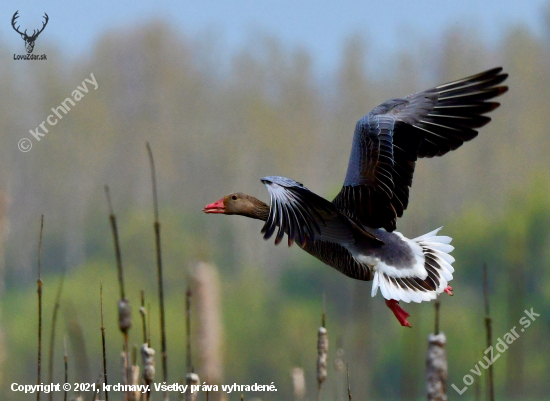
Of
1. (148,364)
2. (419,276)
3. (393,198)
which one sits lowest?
(148,364)

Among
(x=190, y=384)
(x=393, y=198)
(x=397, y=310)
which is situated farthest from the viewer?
(x=397, y=310)

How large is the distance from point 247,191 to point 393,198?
2957 cm

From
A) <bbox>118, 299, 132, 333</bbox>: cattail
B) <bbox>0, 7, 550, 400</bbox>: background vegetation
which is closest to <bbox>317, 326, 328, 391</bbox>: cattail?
<bbox>118, 299, 132, 333</bbox>: cattail

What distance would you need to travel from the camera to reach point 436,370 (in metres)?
3.75

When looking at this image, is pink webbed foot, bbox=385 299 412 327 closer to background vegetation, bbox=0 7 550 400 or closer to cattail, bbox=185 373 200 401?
cattail, bbox=185 373 200 401

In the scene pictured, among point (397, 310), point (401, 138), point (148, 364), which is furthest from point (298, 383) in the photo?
point (401, 138)

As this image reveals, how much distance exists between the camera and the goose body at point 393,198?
16.0 ft

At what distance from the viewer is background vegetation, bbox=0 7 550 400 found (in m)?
28.8

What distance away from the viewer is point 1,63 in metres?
40.4

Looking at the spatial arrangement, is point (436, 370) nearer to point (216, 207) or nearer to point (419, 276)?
point (419, 276)

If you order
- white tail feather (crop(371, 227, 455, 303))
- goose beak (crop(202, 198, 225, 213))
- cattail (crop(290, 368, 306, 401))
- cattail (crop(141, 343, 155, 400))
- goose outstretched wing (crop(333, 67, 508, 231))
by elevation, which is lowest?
cattail (crop(290, 368, 306, 401))

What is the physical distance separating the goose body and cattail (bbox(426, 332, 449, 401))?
0.92 metres

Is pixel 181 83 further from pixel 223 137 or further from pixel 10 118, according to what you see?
pixel 10 118

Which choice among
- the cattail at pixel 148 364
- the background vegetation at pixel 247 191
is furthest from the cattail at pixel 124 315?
the background vegetation at pixel 247 191
